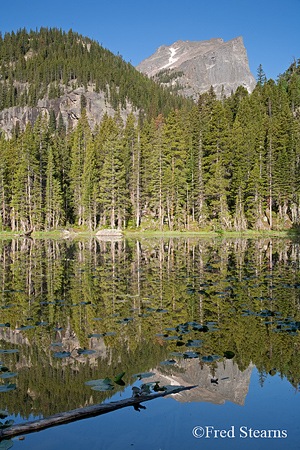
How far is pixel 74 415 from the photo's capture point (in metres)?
3.71

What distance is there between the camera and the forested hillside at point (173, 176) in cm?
5047

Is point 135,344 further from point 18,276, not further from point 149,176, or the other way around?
point 149,176

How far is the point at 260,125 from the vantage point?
2308 inches

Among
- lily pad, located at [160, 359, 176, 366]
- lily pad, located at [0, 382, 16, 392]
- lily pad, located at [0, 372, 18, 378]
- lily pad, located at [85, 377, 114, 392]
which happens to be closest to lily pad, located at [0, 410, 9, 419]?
lily pad, located at [0, 382, 16, 392]

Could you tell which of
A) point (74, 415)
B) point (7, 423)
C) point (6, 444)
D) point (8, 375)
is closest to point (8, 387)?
point (8, 375)

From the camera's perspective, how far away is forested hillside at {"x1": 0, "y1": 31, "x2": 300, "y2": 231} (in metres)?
50.5

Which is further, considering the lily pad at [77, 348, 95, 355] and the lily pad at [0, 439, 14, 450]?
the lily pad at [77, 348, 95, 355]

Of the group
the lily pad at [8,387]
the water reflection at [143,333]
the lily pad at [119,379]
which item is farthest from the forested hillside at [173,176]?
the lily pad at [8,387]

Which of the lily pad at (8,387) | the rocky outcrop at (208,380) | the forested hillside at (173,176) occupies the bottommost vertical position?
the rocky outcrop at (208,380)

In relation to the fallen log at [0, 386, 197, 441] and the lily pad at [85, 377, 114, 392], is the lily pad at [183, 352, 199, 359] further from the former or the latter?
the lily pad at [85, 377, 114, 392]

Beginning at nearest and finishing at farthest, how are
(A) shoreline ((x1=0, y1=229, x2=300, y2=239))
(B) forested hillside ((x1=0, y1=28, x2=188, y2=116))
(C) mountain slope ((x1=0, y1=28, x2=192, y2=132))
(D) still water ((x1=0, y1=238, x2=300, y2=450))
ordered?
(D) still water ((x1=0, y1=238, x2=300, y2=450)), (A) shoreline ((x1=0, y1=229, x2=300, y2=239)), (C) mountain slope ((x1=0, y1=28, x2=192, y2=132)), (B) forested hillside ((x1=0, y1=28, x2=188, y2=116))

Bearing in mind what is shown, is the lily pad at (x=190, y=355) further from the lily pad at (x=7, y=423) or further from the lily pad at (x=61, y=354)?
the lily pad at (x=7, y=423)

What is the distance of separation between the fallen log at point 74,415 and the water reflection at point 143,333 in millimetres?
274

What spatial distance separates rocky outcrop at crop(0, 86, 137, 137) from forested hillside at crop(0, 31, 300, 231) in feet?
195
